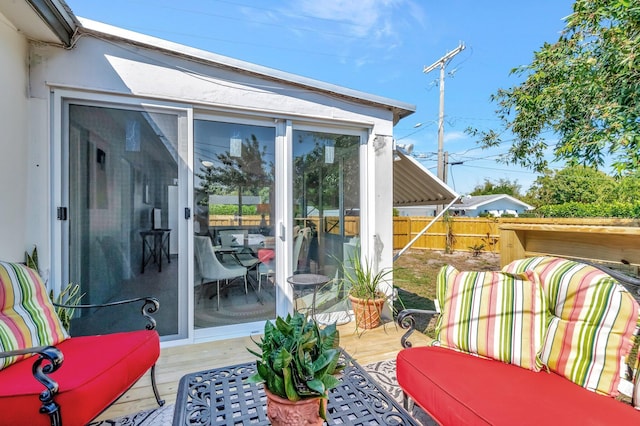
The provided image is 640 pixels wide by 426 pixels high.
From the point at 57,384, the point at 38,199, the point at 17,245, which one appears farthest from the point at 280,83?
the point at 57,384

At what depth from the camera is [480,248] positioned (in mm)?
11375

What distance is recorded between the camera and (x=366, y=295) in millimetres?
3709

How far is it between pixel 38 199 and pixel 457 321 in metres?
3.75

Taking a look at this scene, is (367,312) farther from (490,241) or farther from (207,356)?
(490,241)

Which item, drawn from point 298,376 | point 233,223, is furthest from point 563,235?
point 233,223

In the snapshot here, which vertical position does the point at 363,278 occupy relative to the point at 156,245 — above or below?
below

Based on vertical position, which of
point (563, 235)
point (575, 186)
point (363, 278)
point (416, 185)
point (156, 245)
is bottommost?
point (363, 278)

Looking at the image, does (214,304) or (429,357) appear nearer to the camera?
(429,357)

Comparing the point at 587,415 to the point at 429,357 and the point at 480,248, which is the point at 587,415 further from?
the point at 480,248

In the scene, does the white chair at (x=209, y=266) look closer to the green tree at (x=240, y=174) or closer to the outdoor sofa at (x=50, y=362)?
the green tree at (x=240, y=174)

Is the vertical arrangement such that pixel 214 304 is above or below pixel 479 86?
below

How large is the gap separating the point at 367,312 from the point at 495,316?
1.84 metres

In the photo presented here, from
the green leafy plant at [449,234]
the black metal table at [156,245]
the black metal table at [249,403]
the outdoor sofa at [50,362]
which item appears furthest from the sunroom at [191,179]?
the green leafy plant at [449,234]

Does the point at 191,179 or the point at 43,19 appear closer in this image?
the point at 43,19
